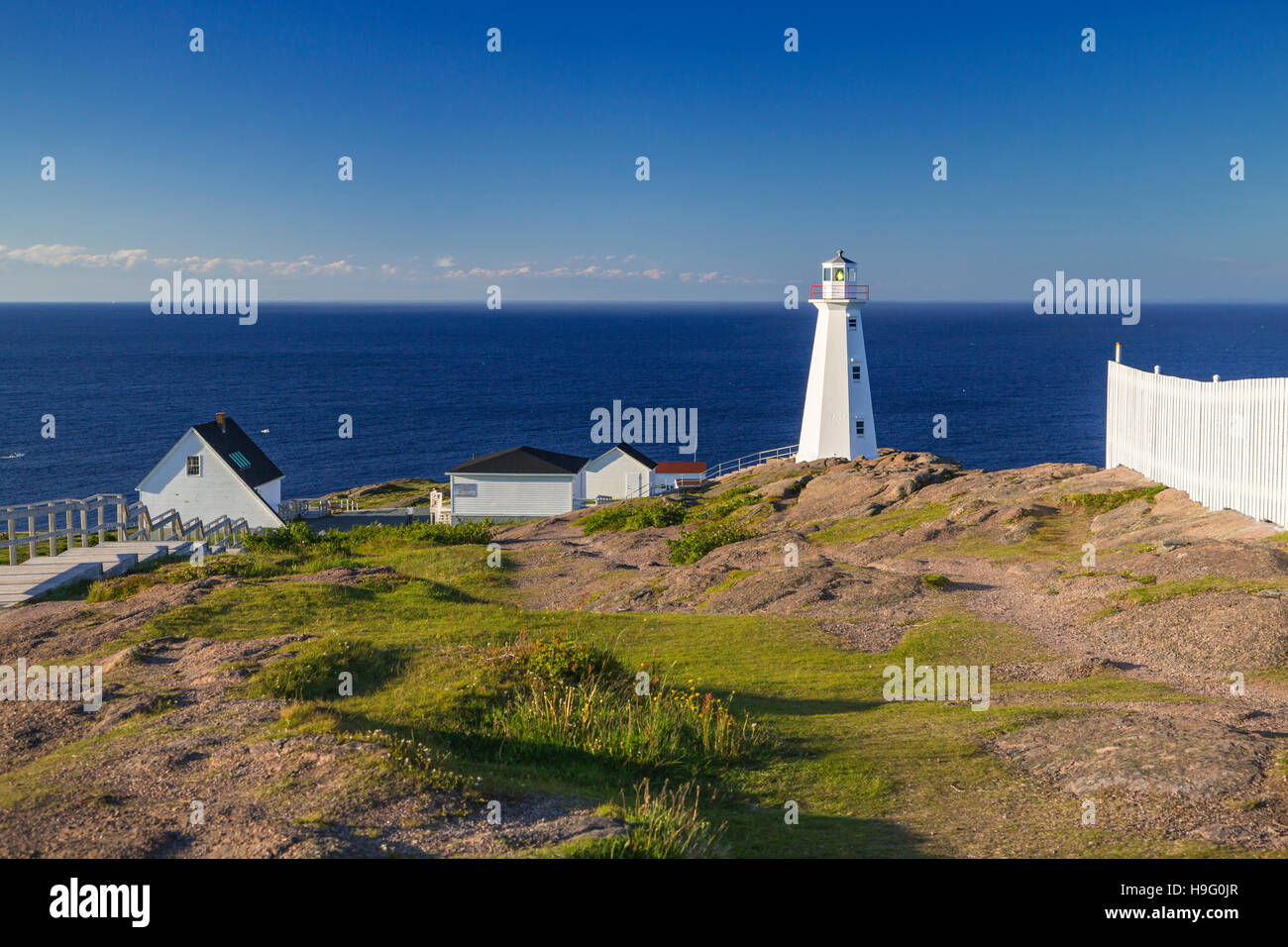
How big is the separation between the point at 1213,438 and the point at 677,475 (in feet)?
117

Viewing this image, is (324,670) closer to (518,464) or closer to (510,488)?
(510,488)

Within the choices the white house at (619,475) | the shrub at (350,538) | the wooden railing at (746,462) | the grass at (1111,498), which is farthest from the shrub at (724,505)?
the white house at (619,475)

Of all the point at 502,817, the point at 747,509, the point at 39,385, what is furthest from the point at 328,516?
the point at 39,385

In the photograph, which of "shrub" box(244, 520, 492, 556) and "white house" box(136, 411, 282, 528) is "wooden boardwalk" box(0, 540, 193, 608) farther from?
"white house" box(136, 411, 282, 528)

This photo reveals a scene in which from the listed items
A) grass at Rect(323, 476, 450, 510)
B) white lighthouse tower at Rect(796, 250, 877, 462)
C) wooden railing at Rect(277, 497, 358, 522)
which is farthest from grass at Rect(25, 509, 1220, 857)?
grass at Rect(323, 476, 450, 510)

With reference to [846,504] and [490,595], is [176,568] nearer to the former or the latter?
[490,595]

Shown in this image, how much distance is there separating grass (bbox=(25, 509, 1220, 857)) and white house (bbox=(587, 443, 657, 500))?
37171 millimetres

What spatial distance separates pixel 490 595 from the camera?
21.8 meters

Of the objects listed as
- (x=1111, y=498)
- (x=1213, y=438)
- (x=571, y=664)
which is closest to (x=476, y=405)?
(x=1111, y=498)

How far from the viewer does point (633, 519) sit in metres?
34.6

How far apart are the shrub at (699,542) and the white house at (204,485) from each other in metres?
25.0

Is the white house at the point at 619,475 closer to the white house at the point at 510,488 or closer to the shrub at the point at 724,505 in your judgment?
the white house at the point at 510,488

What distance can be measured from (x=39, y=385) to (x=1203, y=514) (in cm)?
16387

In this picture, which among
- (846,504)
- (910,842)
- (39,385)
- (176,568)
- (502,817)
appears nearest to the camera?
(502,817)
